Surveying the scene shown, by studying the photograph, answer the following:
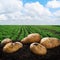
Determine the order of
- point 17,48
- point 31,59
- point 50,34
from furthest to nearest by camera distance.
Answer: point 50,34, point 17,48, point 31,59

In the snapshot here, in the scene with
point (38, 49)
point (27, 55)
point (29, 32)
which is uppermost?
point (38, 49)

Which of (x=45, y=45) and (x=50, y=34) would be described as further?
(x=50, y=34)

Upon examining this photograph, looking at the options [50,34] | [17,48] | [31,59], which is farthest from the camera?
[50,34]

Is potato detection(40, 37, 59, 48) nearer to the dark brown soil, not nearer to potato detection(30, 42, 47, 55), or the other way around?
the dark brown soil

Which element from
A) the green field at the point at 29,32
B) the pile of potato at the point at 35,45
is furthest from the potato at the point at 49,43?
the green field at the point at 29,32

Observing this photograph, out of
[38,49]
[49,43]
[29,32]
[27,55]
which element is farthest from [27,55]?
[29,32]

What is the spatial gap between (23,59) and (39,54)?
27 centimetres

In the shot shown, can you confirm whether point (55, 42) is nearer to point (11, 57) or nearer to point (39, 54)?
point (39, 54)

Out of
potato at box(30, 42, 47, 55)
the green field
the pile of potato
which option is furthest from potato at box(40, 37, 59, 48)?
the green field

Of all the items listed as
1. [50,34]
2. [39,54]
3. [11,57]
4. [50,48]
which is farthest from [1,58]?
[50,34]

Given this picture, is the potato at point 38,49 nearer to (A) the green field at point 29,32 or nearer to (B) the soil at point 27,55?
(B) the soil at point 27,55

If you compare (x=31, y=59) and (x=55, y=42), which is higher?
(x=55, y=42)

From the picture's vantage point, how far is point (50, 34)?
23.7ft

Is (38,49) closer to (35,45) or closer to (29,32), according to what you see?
(35,45)
